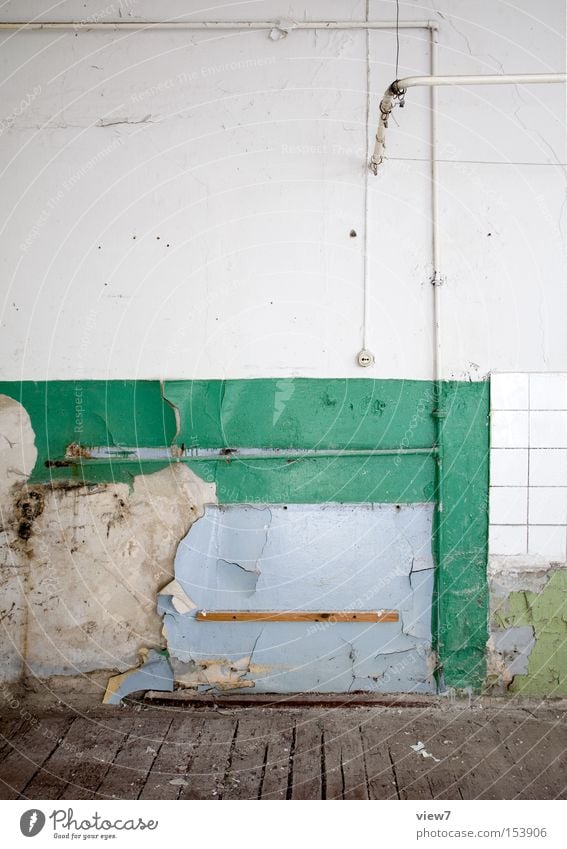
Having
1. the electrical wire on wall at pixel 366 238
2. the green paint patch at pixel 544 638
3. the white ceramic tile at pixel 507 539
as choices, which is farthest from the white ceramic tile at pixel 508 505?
the electrical wire on wall at pixel 366 238

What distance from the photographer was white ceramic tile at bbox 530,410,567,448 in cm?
288

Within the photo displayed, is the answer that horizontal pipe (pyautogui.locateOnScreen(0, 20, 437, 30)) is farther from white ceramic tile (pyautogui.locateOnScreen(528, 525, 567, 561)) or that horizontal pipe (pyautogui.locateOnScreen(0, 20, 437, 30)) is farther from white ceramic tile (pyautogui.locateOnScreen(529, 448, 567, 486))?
white ceramic tile (pyautogui.locateOnScreen(528, 525, 567, 561))

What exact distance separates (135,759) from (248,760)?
43 centimetres

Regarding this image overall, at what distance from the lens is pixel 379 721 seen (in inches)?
110

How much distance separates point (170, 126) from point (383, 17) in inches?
39.4

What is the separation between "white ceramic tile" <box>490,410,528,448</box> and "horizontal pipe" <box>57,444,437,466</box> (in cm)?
27

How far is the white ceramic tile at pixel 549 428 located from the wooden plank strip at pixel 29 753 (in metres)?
2.30

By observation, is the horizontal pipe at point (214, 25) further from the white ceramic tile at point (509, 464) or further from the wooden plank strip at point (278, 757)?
the wooden plank strip at point (278, 757)

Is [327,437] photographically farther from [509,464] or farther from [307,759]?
[307,759]

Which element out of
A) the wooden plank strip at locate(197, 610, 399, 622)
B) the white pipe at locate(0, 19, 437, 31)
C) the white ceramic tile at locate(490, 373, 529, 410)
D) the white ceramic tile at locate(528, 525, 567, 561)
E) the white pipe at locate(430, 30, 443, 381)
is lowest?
the wooden plank strip at locate(197, 610, 399, 622)

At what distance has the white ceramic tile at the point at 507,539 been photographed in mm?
2908

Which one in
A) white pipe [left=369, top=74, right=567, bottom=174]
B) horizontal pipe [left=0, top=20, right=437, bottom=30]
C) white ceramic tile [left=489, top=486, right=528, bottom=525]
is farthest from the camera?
white ceramic tile [left=489, top=486, right=528, bottom=525]

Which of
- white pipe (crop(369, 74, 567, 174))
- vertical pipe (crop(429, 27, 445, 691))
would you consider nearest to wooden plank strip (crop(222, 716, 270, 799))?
vertical pipe (crop(429, 27, 445, 691))

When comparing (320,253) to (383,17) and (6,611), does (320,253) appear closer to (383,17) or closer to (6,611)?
(383,17)
